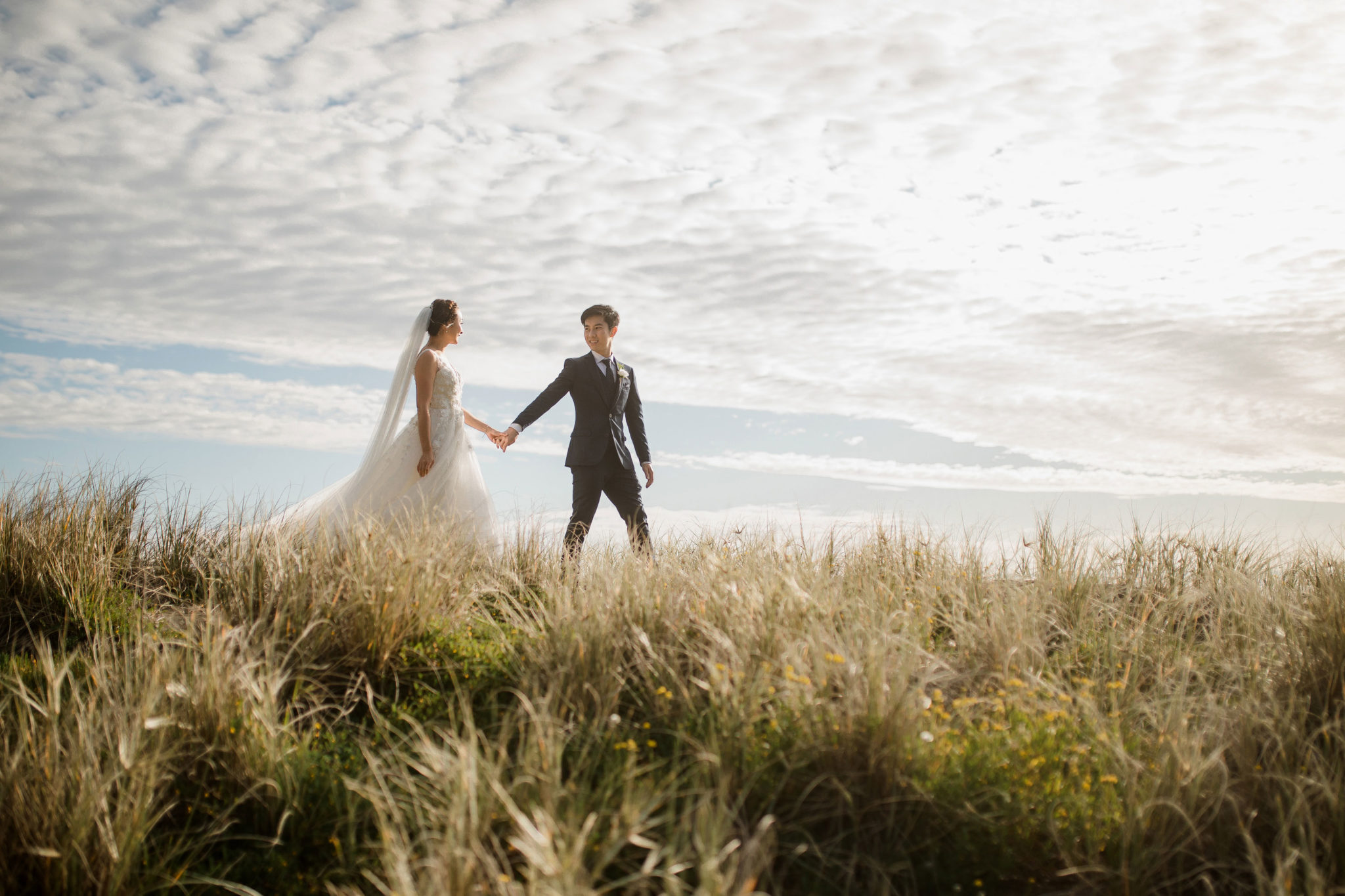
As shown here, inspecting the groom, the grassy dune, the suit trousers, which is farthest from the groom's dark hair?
the grassy dune

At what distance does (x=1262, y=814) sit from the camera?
4.14m

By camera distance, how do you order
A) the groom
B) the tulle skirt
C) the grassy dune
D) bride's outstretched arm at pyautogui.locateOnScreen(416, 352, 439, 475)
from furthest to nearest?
the groom
bride's outstretched arm at pyautogui.locateOnScreen(416, 352, 439, 475)
the tulle skirt
the grassy dune

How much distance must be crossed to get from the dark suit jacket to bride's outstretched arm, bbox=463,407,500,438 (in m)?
0.28

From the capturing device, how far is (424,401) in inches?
341

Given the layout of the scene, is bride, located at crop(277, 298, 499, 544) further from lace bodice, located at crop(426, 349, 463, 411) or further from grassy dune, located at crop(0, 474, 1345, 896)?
grassy dune, located at crop(0, 474, 1345, 896)

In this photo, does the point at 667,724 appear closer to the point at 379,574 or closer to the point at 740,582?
the point at 740,582

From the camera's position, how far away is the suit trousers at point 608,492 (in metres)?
9.64

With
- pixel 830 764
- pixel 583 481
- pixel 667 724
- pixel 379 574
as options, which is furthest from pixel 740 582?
pixel 583 481

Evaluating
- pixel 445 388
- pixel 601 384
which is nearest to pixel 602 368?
pixel 601 384

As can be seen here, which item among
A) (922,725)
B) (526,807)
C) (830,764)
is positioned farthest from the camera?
(922,725)

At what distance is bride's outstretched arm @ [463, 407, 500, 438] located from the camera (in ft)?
30.8

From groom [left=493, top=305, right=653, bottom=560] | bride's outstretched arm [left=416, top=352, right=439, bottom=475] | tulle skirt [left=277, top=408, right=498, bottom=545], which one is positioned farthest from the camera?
groom [left=493, top=305, right=653, bottom=560]

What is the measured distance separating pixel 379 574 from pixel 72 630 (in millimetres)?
3248

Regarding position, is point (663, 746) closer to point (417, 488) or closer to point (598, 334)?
point (417, 488)
